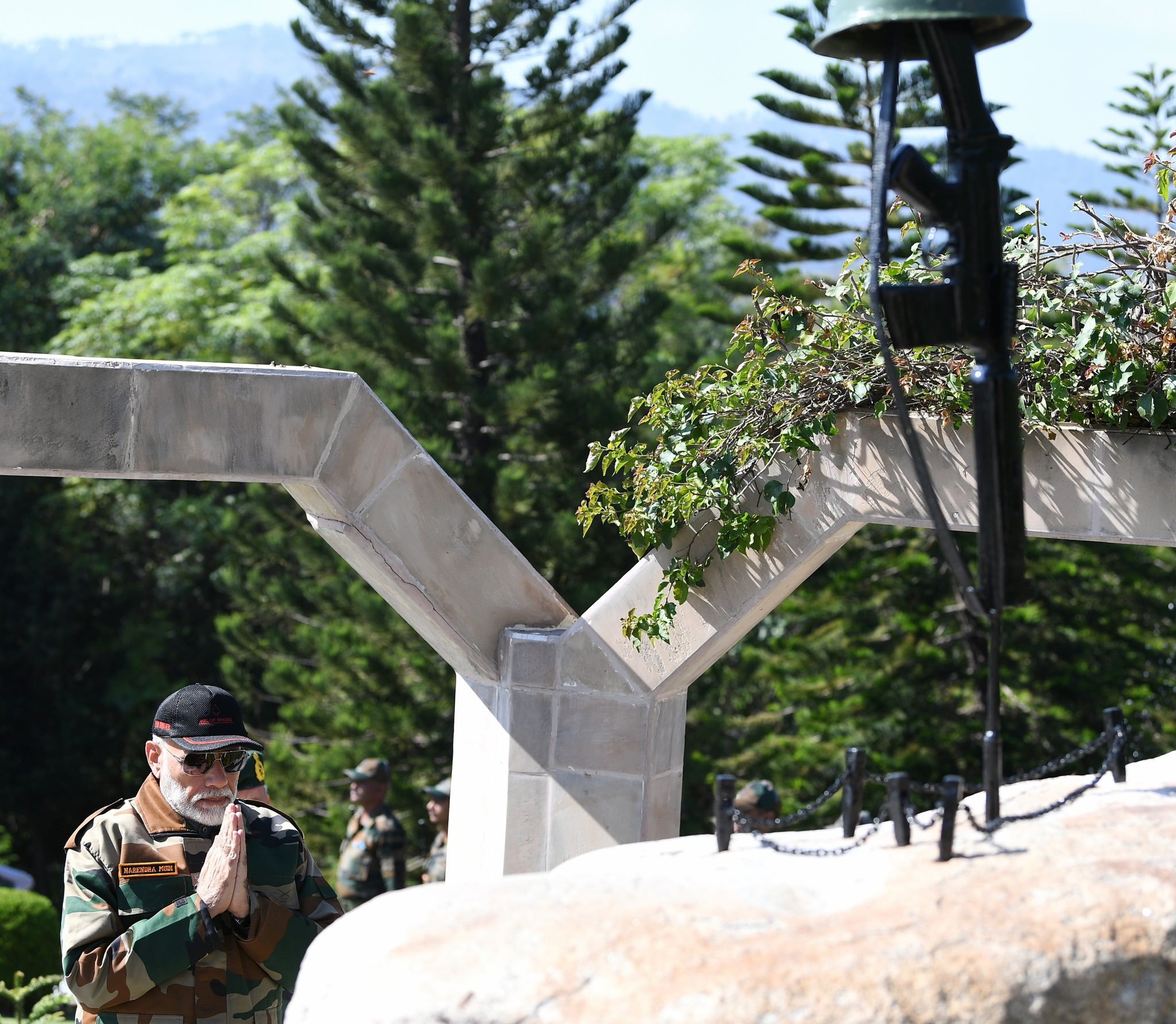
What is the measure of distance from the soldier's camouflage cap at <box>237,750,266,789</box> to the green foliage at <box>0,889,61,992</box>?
3.85m

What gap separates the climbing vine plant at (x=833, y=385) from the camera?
2887mm

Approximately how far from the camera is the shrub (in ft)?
20.7

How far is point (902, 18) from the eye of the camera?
1.97 meters

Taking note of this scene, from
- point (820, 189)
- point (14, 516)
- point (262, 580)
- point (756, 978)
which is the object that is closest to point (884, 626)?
point (820, 189)

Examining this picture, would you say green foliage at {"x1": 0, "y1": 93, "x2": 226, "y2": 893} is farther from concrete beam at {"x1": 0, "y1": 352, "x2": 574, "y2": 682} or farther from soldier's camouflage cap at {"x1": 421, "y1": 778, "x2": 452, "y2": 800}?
concrete beam at {"x1": 0, "y1": 352, "x2": 574, "y2": 682}

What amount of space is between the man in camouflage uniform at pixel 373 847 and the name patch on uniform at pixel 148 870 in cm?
365

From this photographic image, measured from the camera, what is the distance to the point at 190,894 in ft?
7.98

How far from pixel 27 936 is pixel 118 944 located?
4665 mm

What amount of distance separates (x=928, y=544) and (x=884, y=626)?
866mm

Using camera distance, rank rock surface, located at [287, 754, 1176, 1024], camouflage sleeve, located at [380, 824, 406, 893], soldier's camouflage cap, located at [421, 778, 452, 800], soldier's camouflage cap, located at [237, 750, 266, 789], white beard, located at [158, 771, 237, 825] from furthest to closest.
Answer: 1. camouflage sleeve, located at [380, 824, 406, 893]
2. soldier's camouflage cap, located at [421, 778, 452, 800]
3. soldier's camouflage cap, located at [237, 750, 266, 789]
4. white beard, located at [158, 771, 237, 825]
5. rock surface, located at [287, 754, 1176, 1024]

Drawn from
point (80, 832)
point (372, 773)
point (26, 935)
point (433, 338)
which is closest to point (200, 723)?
point (80, 832)

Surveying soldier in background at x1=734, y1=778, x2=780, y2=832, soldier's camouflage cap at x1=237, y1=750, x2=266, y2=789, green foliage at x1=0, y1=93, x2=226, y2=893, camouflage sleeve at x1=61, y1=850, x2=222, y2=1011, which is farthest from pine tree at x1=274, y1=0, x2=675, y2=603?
Answer: camouflage sleeve at x1=61, y1=850, x2=222, y2=1011

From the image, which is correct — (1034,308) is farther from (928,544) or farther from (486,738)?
(928,544)

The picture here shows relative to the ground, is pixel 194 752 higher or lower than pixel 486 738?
higher
